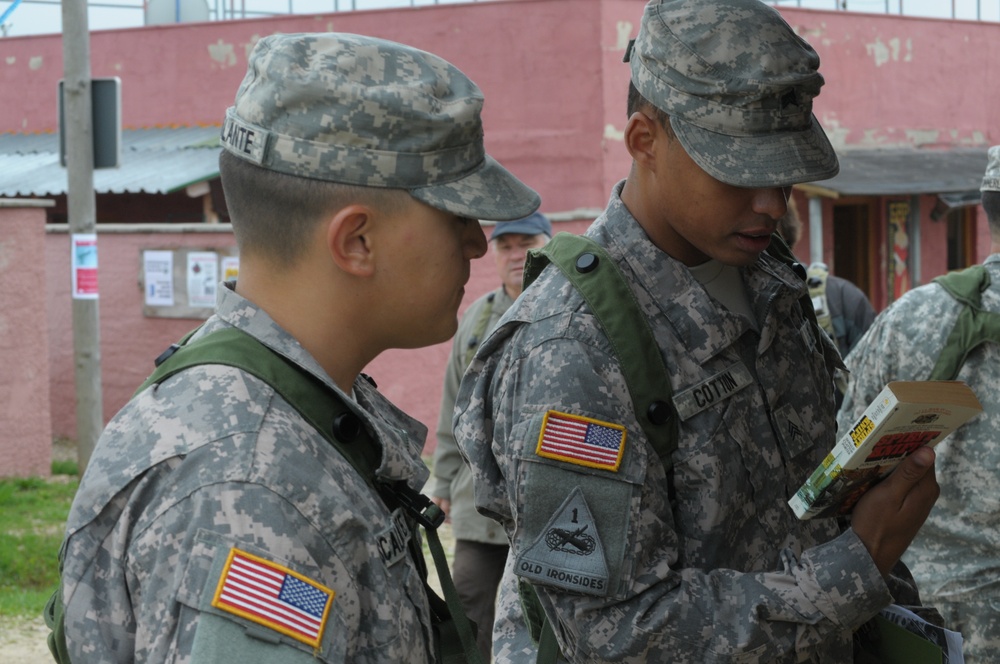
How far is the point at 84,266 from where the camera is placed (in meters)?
7.93

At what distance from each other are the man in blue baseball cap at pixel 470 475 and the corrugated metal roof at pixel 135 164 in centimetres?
882

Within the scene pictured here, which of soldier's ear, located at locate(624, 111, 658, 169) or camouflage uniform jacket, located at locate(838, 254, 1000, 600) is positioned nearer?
soldier's ear, located at locate(624, 111, 658, 169)

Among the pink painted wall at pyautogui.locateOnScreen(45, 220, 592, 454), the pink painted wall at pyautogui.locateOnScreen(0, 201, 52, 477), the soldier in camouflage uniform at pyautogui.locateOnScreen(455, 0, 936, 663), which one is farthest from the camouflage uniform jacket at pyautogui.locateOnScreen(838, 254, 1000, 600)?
the pink painted wall at pyautogui.locateOnScreen(45, 220, 592, 454)

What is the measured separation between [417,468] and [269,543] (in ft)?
1.27

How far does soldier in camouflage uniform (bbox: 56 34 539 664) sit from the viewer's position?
1.26 meters

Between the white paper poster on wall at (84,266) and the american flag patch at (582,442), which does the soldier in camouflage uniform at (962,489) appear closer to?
the american flag patch at (582,442)

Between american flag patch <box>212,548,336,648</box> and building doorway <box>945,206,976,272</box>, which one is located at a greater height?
american flag patch <box>212,548,336,648</box>

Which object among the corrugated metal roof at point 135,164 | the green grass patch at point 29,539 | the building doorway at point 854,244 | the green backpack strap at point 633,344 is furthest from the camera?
the building doorway at point 854,244

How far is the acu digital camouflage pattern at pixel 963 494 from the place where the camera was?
3.31 metres

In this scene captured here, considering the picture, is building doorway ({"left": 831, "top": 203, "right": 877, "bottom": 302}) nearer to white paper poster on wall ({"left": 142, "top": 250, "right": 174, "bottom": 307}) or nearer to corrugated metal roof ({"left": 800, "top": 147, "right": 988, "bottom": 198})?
corrugated metal roof ({"left": 800, "top": 147, "right": 988, "bottom": 198})

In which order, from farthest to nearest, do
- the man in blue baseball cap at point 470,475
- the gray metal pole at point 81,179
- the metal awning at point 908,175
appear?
the metal awning at point 908,175 < the gray metal pole at point 81,179 < the man in blue baseball cap at point 470,475

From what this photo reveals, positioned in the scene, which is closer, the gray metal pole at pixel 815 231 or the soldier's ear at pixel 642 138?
the soldier's ear at pixel 642 138

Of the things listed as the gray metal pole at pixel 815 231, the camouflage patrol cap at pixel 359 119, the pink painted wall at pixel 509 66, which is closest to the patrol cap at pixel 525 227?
the camouflage patrol cap at pixel 359 119

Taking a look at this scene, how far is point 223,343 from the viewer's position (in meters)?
1.45
